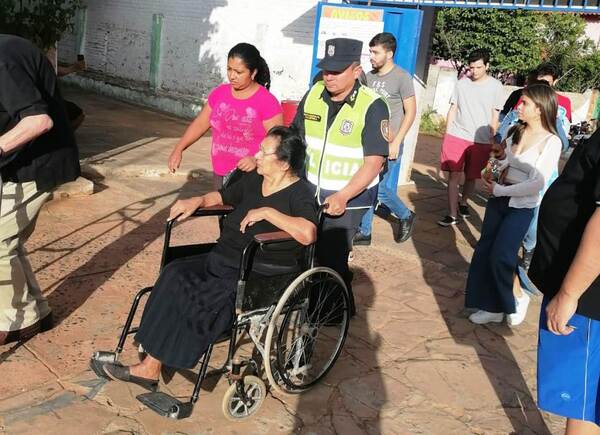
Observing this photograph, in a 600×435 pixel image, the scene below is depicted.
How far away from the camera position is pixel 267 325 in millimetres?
3008

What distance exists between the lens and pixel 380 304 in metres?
4.47

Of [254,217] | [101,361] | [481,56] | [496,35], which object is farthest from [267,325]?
[496,35]

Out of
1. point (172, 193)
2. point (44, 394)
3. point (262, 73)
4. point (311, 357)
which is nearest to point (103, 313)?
point (44, 394)

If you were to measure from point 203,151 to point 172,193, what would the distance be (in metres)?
2.50

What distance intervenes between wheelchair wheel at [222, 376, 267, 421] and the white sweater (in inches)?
77.8

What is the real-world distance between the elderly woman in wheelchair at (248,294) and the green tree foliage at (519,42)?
1782cm

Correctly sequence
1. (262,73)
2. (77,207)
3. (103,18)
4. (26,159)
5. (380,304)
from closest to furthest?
(26,159)
(262,73)
(380,304)
(77,207)
(103,18)

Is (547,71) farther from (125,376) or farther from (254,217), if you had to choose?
(125,376)

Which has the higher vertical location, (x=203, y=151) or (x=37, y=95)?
(x=37, y=95)

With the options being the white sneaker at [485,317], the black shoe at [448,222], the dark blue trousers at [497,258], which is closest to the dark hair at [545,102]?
the dark blue trousers at [497,258]

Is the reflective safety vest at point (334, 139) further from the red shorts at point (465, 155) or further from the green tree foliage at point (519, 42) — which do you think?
the green tree foliage at point (519, 42)

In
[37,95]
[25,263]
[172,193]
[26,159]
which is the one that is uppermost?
[37,95]

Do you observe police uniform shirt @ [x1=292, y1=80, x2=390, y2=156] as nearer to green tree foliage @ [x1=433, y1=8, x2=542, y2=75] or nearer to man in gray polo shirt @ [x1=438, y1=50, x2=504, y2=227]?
man in gray polo shirt @ [x1=438, y1=50, x2=504, y2=227]

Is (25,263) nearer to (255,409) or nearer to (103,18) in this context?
(255,409)
